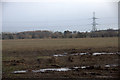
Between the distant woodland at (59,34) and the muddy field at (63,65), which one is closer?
the muddy field at (63,65)

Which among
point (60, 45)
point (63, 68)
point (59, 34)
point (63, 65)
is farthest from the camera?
point (59, 34)

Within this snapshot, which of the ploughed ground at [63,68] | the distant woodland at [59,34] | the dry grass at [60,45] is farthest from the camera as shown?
the distant woodland at [59,34]

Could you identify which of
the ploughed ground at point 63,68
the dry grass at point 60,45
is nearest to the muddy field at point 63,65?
the ploughed ground at point 63,68

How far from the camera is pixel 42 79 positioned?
7773 mm

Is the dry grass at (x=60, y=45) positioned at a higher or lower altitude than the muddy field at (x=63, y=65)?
higher

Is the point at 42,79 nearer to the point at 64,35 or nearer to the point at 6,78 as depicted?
the point at 6,78

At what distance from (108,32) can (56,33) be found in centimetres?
2024

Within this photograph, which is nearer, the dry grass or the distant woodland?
the dry grass

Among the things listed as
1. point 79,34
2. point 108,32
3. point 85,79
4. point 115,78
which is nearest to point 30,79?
point 85,79

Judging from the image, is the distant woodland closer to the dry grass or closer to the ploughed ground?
the dry grass

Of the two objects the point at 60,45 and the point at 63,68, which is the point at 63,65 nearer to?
the point at 63,68

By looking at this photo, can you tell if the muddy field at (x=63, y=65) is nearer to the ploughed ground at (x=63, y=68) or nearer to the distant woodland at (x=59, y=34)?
the ploughed ground at (x=63, y=68)

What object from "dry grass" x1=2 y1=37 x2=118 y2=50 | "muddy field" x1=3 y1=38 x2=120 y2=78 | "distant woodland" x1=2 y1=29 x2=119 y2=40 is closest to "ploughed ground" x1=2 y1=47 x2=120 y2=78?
"muddy field" x1=3 y1=38 x2=120 y2=78

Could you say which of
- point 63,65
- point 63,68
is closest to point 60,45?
point 63,65
